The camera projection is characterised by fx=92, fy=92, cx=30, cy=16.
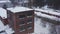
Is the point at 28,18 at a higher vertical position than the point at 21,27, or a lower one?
higher

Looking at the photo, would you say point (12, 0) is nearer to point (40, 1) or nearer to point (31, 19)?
point (40, 1)

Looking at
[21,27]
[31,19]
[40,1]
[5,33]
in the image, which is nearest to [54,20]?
[31,19]

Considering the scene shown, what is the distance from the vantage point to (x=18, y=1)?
3.97 metres

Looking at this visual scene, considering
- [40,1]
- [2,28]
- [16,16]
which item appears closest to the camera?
[16,16]

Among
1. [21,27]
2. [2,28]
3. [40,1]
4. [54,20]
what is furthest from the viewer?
[40,1]

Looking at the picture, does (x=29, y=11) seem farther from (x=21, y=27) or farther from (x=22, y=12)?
(x=21, y=27)

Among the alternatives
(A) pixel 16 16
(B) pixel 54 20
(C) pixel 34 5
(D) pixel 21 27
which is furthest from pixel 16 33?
(C) pixel 34 5

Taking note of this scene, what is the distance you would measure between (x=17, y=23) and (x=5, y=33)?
1.03 ft

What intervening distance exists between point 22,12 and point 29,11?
0.13m

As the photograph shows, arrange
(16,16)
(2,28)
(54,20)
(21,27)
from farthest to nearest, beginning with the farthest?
(54,20), (2,28), (21,27), (16,16)

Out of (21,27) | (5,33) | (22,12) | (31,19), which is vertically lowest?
(5,33)

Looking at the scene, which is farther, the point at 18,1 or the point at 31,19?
the point at 18,1

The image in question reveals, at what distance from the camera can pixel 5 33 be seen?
5.20 feet

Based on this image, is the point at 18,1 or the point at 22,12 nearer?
the point at 22,12
